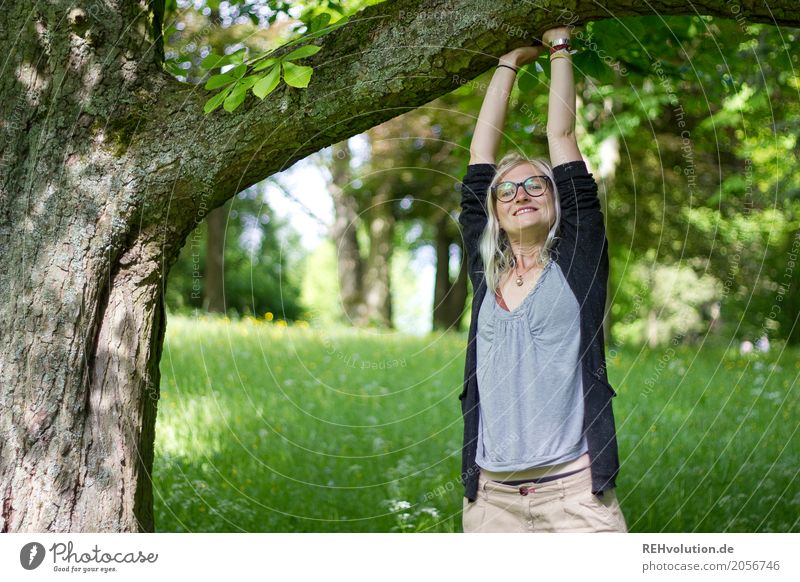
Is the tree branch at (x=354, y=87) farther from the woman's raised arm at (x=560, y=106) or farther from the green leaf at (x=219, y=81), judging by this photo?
the green leaf at (x=219, y=81)

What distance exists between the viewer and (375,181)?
683 inches

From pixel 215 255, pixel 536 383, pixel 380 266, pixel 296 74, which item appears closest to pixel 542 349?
pixel 536 383

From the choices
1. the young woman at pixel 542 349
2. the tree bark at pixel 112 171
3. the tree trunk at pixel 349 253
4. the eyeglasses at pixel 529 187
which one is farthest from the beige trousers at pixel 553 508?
the tree trunk at pixel 349 253

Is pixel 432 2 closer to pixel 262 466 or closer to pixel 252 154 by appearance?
pixel 252 154

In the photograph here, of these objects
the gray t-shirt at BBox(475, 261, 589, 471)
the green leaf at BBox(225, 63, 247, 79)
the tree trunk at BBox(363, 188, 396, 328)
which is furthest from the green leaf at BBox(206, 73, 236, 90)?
the tree trunk at BBox(363, 188, 396, 328)

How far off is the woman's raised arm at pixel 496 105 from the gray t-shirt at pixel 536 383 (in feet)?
2.06

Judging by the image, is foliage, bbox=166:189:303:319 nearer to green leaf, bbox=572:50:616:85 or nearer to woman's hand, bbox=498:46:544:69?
green leaf, bbox=572:50:616:85

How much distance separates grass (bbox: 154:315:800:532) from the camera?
4.99 m

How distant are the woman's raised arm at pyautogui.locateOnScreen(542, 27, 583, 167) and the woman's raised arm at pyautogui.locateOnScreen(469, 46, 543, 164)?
13 cm

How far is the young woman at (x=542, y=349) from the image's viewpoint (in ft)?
9.23

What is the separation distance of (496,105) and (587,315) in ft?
3.18

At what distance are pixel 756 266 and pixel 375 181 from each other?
7952 mm
